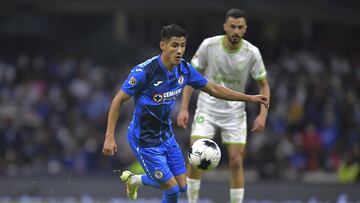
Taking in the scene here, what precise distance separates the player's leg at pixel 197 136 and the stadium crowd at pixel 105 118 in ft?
21.9

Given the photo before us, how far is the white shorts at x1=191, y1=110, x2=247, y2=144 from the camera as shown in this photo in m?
11.2

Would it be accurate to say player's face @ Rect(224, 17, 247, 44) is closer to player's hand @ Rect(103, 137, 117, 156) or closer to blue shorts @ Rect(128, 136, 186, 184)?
blue shorts @ Rect(128, 136, 186, 184)

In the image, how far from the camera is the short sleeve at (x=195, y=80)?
390 inches

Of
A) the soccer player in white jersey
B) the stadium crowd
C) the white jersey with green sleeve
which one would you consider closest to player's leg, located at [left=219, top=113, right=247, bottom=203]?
the soccer player in white jersey

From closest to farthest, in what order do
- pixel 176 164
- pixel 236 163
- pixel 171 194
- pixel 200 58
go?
pixel 171 194 < pixel 176 164 < pixel 236 163 < pixel 200 58

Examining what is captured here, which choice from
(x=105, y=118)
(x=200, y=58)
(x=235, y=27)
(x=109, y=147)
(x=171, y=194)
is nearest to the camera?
(x=109, y=147)

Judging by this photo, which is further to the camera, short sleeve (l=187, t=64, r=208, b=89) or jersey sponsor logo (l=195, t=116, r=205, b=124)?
jersey sponsor logo (l=195, t=116, r=205, b=124)

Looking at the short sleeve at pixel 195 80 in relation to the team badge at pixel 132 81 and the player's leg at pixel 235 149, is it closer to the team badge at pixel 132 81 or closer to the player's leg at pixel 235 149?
the team badge at pixel 132 81

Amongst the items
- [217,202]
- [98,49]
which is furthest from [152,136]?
[98,49]

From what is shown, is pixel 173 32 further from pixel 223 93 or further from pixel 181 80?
pixel 223 93

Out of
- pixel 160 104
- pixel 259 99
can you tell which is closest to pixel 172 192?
pixel 160 104

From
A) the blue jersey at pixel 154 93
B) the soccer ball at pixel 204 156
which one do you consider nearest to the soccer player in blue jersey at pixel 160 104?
the blue jersey at pixel 154 93

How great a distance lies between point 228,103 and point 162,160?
1.92 meters

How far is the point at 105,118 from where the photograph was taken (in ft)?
64.2
